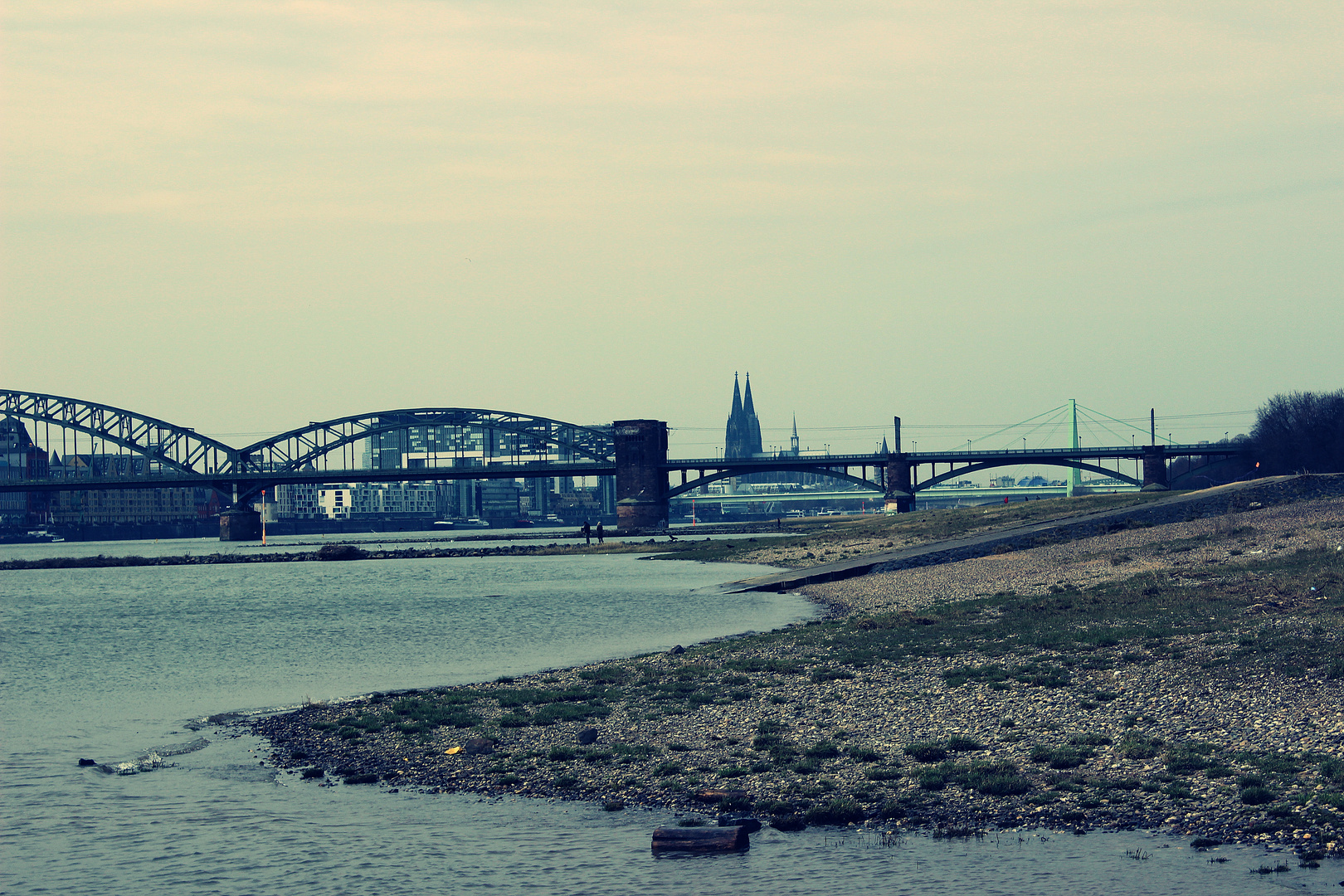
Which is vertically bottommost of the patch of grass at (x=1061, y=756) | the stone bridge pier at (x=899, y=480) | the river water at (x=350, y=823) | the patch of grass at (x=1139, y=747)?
the river water at (x=350, y=823)

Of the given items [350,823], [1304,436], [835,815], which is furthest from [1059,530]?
[1304,436]

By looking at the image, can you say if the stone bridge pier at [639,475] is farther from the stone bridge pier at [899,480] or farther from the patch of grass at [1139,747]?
the patch of grass at [1139,747]

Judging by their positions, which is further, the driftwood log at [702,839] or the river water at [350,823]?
the driftwood log at [702,839]

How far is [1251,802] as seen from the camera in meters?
14.0

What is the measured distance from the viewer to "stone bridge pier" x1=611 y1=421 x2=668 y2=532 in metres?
164

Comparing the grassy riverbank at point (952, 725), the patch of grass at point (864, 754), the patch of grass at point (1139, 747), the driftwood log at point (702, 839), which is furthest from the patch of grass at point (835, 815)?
the patch of grass at point (1139, 747)

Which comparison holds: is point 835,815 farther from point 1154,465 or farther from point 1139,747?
point 1154,465

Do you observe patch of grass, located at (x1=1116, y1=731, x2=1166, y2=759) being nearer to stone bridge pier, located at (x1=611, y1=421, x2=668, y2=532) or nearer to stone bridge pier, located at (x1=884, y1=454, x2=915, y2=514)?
stone bridge pier, located at (x1=884, y1=454, x2=915, y2=514)

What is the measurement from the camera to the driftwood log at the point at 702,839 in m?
14.0

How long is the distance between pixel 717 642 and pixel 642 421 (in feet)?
441

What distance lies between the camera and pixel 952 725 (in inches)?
741

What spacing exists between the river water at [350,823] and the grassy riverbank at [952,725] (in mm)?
804

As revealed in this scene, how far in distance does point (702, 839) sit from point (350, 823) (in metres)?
4.97

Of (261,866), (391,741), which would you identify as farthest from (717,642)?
(261,866)
